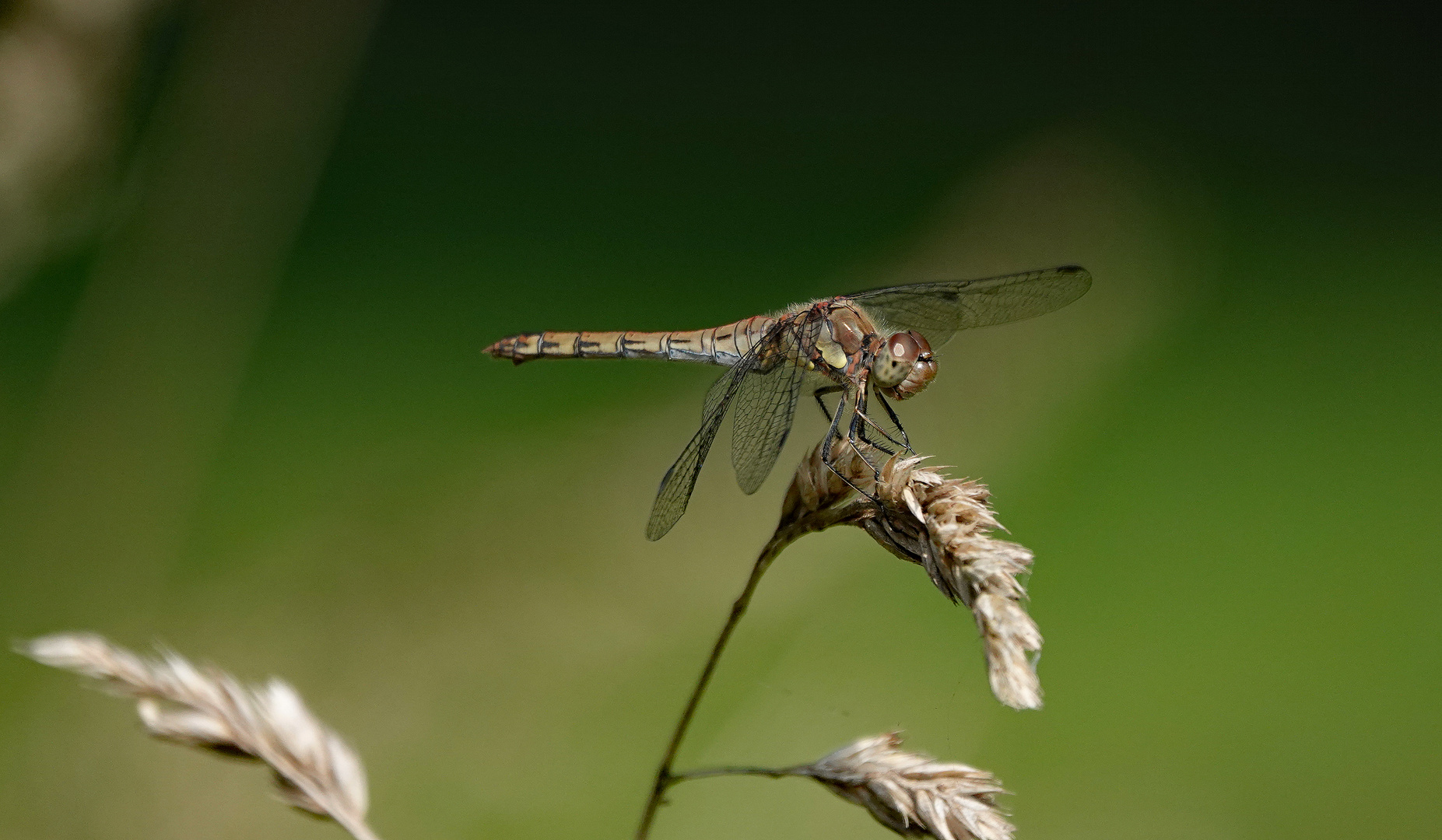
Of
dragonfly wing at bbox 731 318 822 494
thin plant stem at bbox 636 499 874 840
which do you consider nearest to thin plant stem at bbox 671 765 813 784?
thin plant stem at bbox 636 499 874 840

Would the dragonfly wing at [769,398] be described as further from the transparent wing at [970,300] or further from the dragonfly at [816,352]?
the transparent wing at [970,300]

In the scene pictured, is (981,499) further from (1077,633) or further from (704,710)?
(1077,633)

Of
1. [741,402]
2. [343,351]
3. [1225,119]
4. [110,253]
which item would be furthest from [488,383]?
[1225,119]

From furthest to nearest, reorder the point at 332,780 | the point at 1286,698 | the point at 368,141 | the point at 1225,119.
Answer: the point at 1225,119, the point at 368,141, the point at 1286,698, the point at 332,780

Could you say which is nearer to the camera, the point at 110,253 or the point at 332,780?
the point at 332,780

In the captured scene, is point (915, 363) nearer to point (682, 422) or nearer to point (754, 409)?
point (754, 409)

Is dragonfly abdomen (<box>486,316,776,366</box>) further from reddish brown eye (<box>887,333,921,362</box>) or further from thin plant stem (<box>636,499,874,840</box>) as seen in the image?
thin plant stem (<box>636,499,874,840</box>)

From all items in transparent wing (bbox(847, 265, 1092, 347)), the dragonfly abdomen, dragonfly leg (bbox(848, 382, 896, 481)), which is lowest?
dragonfly leg (bbox(848, 382, 896, 481))
